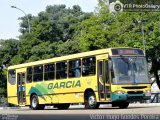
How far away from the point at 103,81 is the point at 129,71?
1.35m

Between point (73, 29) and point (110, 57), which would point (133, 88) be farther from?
point (73, 29)

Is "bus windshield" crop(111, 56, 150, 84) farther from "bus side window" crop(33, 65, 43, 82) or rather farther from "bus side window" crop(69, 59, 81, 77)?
"bus side window" crop(33, 65, 43, 82)

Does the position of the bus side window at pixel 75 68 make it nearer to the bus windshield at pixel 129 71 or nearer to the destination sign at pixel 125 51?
the destination sign at pixel 125 51

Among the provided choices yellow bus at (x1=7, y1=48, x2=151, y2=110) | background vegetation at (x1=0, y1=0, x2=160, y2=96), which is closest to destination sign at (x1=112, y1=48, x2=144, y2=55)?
yellow bus at (x1=7, y1=48, x2=151, y2=110)

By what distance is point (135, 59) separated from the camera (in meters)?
25.2

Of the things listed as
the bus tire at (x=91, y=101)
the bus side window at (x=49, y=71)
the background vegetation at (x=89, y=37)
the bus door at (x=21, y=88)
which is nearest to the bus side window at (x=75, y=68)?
the bus tire at (x=91, y=101)

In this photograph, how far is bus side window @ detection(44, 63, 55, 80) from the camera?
29.2 m

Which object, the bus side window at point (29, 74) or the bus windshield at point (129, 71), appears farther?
the bus side window at point (29, 74)

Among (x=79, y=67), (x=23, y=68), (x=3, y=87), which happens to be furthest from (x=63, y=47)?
(x=79, y=67)

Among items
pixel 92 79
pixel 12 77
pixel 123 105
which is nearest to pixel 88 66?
pixel 92 79

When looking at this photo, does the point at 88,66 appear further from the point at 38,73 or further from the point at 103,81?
the point at 38,73

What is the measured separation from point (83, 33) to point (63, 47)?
4701mm

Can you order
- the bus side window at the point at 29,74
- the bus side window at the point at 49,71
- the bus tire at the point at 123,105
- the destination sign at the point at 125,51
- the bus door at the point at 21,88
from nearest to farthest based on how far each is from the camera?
1. the destination sign at the point at 125,51
2. the bus tire at the point at 123,105
3. the bus side window at the point at 49,71
4. the bus side window at the point at 29,74
5. the bus door at the point at 21,88

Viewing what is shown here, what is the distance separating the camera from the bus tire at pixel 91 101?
2541 cm
